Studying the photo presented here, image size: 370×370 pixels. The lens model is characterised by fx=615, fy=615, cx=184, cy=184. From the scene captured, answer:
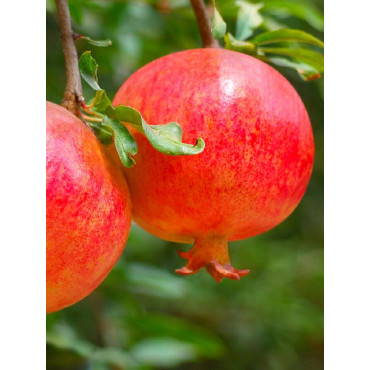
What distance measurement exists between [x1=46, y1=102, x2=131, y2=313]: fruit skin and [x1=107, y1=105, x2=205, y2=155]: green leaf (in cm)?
6

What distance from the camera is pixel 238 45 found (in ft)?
3.16

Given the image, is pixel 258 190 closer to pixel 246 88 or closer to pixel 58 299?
pixel 246 88

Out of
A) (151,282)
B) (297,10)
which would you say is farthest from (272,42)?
(151,282)

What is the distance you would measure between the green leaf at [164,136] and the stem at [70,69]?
0.08 meters

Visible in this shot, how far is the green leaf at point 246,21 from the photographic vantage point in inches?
43.4

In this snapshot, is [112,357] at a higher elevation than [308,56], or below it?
below

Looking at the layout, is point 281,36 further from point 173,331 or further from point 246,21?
point 173,331

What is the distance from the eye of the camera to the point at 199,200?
802mm

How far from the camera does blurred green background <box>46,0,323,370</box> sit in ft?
5.03

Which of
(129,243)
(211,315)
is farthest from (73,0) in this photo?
(211,315)

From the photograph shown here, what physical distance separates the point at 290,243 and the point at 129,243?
2.63ft

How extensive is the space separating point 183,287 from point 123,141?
3.84ft

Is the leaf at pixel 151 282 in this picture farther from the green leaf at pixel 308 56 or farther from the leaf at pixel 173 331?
the green leaf at pixel 308 56

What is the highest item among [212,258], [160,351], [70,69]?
[70,69]
